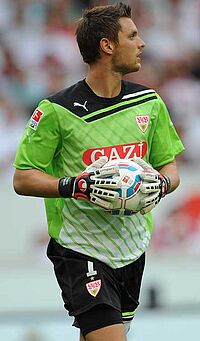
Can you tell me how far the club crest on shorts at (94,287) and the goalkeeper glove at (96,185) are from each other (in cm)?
39

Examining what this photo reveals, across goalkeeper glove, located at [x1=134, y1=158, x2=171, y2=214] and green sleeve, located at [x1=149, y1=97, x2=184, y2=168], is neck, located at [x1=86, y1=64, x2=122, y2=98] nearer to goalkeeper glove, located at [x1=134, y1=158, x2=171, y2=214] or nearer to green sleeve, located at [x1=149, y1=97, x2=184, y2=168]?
green sleeve, located at [x1=149, y1=97, x2=184, y2=168]

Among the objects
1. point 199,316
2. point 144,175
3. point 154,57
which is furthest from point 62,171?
point 154,57

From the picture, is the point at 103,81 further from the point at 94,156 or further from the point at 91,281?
Result: the point at 91,281

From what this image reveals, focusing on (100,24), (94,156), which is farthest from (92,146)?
(100,24)

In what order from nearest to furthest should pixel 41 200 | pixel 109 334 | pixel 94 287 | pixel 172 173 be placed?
1. pixel 109 334
2. pixel 94 287
3. pixel 172 173
4. pixel 41 200

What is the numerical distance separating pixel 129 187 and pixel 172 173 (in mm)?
505

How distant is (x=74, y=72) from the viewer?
413 inches

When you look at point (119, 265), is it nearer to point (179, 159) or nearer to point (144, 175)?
point (144, 175)

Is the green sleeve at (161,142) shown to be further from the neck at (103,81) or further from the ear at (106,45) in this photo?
the ear at (106,45)

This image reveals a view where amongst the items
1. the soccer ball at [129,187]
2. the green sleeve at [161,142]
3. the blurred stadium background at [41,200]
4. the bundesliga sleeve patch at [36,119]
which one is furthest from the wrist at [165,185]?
the blurred stadium background at [41,200]

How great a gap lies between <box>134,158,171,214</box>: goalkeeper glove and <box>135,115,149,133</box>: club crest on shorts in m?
0.25

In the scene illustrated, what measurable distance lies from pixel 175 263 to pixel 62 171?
300 cm

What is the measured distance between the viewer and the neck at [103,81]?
4945 mm

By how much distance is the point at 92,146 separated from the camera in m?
4.85
